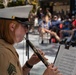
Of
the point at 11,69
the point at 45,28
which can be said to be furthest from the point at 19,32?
the point at 45,28

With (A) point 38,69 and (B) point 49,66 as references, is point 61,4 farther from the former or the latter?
(B) point 49,66

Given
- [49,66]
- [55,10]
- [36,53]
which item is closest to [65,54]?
[36,53]

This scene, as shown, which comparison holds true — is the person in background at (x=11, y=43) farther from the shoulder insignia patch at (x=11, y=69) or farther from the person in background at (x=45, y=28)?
the person in background at (x=45, y=28)

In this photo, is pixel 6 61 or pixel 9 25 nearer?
→ pixel 6 61

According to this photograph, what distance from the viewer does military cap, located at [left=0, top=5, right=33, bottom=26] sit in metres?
1.77

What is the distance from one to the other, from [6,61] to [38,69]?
5271 millimetres

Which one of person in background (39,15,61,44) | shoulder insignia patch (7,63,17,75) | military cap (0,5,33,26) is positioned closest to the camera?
shoulder insignia patch (7,63,17,75)

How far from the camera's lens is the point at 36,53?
2158 mm

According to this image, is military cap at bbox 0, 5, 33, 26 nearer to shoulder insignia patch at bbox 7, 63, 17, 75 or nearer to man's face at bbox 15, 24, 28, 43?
man's face at bbox 15, 24, 28, 43

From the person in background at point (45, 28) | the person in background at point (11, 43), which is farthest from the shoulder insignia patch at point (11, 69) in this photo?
the person in background at point (45, 28)

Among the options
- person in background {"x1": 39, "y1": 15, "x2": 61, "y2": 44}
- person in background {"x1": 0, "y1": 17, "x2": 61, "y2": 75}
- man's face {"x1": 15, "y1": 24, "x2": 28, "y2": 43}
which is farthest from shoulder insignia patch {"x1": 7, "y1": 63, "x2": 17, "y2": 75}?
person in background {"x1": 39, "y1": 15, "x2": 61, "y2": 44}

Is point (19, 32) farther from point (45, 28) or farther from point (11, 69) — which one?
point (45, 28)

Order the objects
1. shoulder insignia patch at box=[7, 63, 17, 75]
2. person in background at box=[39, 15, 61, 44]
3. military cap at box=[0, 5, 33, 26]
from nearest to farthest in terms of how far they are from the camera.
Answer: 1. shoulder insignia patch at box=[7, 63, 17, 75]
2. military cap at box=[0, 5, 33, 26]
3. person in background at box=[39, 15, 61, 44]

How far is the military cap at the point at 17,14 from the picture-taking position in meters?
1.77
